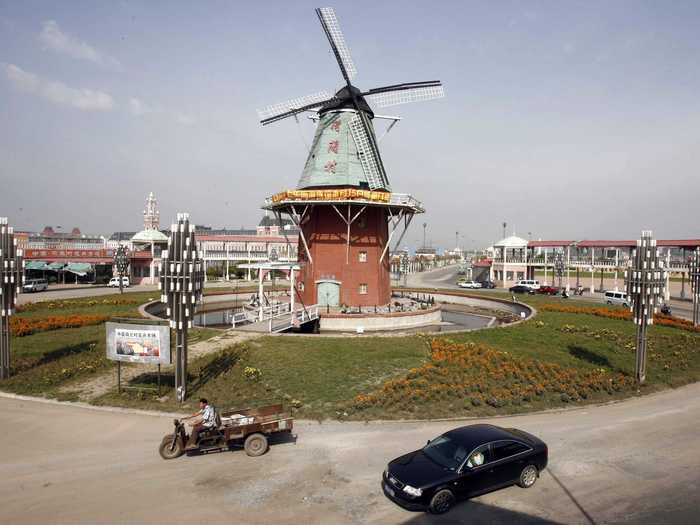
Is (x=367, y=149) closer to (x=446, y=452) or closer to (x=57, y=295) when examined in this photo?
(x=446, y=452)

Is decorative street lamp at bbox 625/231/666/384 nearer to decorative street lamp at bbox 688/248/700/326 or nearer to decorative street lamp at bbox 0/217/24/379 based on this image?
decorative street lamp at bbox 688/248/700/326

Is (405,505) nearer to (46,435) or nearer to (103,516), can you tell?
(103,516)

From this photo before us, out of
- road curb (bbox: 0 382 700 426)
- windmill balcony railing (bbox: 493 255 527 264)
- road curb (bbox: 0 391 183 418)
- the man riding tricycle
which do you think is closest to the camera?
the man riding tricycle

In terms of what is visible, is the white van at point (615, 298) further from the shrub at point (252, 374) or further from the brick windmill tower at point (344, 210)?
the shrub at point (252, 374)

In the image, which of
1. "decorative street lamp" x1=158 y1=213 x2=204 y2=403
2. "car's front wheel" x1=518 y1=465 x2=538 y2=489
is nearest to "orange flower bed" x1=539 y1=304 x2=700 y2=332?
"car's front wheel" x1=518 y1=465 x2=538 y2=489

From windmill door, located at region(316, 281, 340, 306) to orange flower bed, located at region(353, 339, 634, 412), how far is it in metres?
13.4

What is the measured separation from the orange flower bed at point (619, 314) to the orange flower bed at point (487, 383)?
51.0 ft

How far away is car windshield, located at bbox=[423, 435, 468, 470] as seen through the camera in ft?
34.4

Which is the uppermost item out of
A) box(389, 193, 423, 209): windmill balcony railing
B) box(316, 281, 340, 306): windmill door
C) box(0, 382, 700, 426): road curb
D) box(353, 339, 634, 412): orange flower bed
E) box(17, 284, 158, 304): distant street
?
box(389, 193, 423, 209): windmill balcony railing

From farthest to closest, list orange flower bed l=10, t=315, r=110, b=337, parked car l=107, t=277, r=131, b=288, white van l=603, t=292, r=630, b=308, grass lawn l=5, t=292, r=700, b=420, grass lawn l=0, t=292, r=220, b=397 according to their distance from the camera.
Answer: parked car l=107, t=277, r=131, b=288, white van l=603, t=292, r=630, b=308, orange flower bed l=10, t=315, r=110, b=337, grass lawn l=0, t=292, r=220, b=397, grass lawn l=5, t=292, r=700, b=420

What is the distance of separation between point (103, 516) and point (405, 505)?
617cm

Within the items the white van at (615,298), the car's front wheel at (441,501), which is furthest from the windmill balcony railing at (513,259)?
the car's front wheel at (441,501)

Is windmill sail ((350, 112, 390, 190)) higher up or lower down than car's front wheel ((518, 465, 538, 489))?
higher up

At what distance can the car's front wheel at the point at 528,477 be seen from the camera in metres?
11.1
